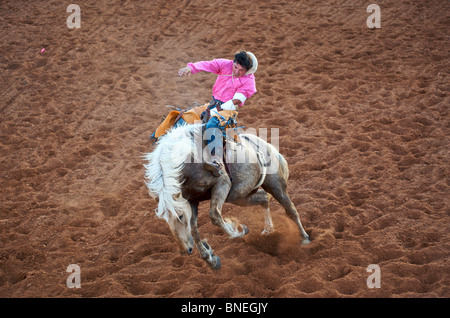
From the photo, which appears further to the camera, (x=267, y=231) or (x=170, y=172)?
(x=267, y=231)

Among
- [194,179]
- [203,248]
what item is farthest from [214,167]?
[203,248]

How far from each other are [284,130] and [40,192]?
3.90m

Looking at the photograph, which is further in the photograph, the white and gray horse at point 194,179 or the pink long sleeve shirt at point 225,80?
the pink long sleeve shirt at point 225,80

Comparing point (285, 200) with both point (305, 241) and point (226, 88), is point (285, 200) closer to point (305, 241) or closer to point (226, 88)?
point (305, 241)

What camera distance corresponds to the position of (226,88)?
427 centimetres

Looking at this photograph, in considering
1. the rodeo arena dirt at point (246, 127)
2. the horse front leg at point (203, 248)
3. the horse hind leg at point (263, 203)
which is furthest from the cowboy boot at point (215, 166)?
the rodeo arena dirt at point (246, 127)

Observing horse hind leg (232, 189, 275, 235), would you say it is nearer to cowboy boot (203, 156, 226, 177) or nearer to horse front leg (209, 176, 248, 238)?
horse front leg (209, 176, 248, 238)

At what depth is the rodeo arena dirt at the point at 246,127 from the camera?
436 centimetres

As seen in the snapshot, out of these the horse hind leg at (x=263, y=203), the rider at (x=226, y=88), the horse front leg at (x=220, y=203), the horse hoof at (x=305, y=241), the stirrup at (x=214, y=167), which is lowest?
the horse hoof at (x=305, y=241)

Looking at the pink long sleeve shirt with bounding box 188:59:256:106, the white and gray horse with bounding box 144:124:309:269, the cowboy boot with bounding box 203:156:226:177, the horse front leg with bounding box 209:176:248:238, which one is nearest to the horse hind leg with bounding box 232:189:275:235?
the white and gray horse with bounding box 144:124:309:269

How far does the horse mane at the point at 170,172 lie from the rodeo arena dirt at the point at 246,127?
1016mm

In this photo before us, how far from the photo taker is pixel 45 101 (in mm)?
8133

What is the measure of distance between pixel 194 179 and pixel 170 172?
0.29 meters

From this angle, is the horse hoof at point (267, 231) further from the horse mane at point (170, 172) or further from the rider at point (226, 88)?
the horse mane at point (170, 172)
